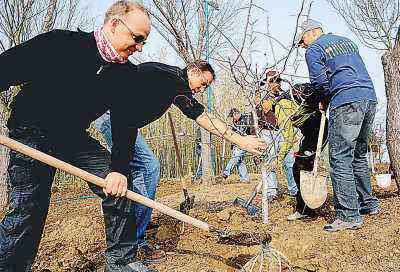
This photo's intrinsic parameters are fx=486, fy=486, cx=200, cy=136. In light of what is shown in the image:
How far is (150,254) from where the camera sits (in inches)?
163

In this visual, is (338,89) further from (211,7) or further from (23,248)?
(211,7)

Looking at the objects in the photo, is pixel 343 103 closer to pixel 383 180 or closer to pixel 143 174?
pixel 143 174

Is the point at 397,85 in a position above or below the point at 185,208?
above

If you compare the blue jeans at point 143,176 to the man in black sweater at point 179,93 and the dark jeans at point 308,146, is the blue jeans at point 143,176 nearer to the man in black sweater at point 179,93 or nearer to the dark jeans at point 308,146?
the man in black sweater at point 179,93

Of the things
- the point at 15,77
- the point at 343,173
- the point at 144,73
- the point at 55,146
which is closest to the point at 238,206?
the point at 343,173

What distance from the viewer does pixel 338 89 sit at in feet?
13.9

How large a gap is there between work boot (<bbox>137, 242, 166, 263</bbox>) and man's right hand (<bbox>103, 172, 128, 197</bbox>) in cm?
97

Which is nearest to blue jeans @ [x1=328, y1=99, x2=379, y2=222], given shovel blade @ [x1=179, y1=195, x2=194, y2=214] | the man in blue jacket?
the man in blue jacket

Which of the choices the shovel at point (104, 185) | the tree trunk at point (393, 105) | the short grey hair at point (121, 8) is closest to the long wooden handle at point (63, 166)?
the shovel at point (104, 185)

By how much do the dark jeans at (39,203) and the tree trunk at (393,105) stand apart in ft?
11.5

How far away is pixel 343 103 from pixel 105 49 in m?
2.17

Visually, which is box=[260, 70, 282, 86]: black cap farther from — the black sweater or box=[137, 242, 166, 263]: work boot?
box=[137, 242, 166, 263]: work boot

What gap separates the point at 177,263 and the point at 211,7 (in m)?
6.04

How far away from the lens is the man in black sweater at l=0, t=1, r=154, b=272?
2.92 metres
